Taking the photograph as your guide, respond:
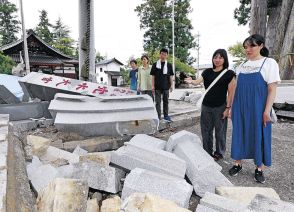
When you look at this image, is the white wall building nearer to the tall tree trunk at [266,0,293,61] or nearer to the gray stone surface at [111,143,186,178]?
the tall tree trunk at [266,0,293,61]

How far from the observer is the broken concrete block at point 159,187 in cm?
224

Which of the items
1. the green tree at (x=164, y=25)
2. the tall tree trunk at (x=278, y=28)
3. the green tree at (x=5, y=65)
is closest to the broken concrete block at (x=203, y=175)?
the tall tree trunk at (x=278, y=28)

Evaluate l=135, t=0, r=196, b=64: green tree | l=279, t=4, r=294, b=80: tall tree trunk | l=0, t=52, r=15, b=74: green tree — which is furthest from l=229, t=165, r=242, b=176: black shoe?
l=135, t=0, r=196, b=64: green tree

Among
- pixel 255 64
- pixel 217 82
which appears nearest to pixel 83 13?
pixel 217 82

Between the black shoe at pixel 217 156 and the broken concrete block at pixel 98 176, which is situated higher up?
the broken concrete block at pixel 98 176

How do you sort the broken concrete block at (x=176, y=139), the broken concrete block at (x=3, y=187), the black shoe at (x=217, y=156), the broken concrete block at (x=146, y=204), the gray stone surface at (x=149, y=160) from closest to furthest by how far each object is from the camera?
the broken concrete block at (x=3, y=187) < the broken concrete block at (x=146, y=204) < the gray stone surface at (x=149, y=160) < the broken concrete block at (x=176, y=139) < the black shoe at (x=217, y=156)

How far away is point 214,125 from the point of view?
377 cm

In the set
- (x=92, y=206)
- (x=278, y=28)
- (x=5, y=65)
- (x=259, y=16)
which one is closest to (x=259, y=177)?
(x=92, y=206)

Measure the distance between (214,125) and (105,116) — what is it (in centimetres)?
162

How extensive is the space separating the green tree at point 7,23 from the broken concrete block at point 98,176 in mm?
42251

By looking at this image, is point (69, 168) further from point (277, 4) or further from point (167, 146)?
point (277, 4)

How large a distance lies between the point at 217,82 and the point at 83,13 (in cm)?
462

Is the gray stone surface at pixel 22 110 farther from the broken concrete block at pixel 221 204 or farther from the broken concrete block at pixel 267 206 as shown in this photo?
the broken concrete block at pixel 267 206

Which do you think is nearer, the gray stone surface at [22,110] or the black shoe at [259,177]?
the black shoe at [259,177]
